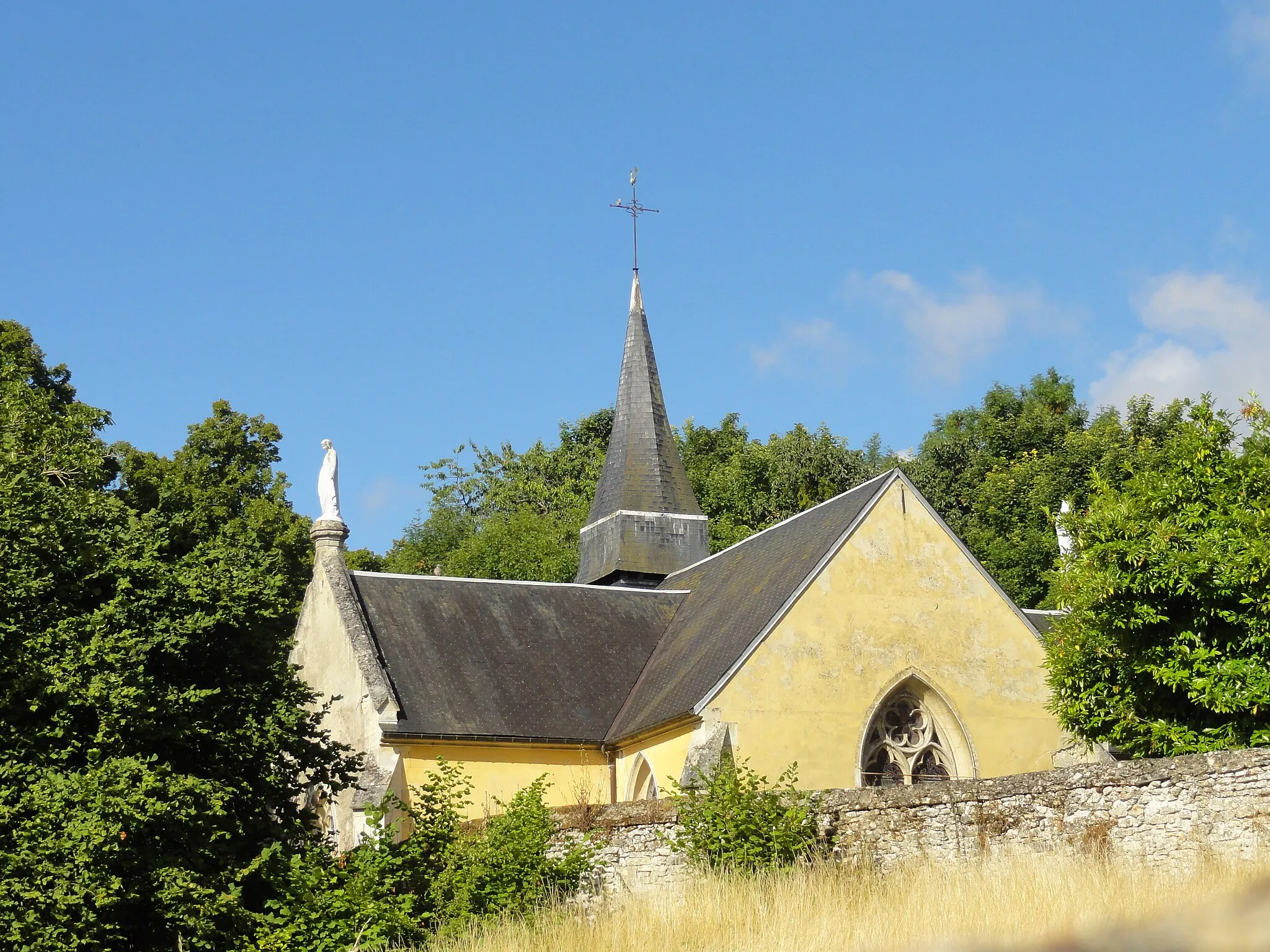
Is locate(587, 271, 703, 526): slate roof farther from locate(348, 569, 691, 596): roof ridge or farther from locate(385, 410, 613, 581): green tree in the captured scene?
locate(385, 410, 613, 581): green tree

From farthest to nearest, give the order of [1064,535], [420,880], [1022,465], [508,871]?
[1022,465] → [1064,535] → [420,880] → [508,871]

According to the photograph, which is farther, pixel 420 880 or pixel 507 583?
pixel 507 583

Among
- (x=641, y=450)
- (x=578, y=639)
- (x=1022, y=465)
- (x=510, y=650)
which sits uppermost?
(x=1022, y=465)

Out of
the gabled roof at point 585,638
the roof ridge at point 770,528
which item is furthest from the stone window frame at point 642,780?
the roof ridge at point 770,528

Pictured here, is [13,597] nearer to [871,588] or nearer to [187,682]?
[187,682]

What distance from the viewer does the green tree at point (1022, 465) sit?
142 ft

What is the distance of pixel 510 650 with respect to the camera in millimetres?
23859

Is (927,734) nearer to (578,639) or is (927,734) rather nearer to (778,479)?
(578,639)

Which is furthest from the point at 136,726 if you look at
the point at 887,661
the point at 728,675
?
the point at 887,661

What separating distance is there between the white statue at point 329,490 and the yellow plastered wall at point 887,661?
8.59m

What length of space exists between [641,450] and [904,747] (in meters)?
11.2

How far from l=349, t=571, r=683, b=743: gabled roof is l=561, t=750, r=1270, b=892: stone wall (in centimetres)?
751

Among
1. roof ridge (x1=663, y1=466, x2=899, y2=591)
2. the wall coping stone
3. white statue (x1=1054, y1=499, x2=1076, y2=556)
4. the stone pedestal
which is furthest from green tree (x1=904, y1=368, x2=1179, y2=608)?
the wall coping stone

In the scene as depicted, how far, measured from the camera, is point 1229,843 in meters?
12.1
